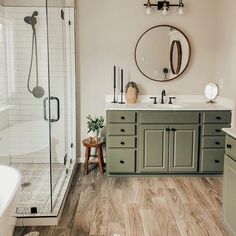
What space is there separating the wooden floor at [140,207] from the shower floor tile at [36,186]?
19 centimetres

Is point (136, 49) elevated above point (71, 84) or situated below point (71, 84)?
above

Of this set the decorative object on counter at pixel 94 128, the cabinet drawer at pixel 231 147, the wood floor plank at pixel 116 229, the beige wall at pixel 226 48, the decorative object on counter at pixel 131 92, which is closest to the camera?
the cabinet drawer at pixel 231 147

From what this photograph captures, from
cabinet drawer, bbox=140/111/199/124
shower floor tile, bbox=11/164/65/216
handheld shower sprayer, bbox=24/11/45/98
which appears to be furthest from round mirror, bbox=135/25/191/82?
shower floor tile, bbox=11/164/65/216

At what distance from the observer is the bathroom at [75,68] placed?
3527mm

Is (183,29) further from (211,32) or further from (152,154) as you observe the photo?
(152,154)

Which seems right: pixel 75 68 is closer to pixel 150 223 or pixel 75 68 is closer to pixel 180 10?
pixel 180 10

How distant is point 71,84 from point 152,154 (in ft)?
4.94

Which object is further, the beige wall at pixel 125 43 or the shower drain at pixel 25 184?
the beige wall at pixel 125 43

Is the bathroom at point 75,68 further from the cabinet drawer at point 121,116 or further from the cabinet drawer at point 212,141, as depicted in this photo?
the cabinet drawer at point 121,116

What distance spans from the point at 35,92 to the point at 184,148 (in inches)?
78.4

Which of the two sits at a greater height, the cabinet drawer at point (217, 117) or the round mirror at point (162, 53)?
the round mirror at point (162, 53)

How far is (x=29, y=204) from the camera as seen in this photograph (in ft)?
9.56

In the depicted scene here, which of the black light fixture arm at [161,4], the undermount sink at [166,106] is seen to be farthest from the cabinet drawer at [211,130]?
the black light fixture arm at [161,4]

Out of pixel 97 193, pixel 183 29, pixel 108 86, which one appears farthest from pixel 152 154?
pixel 183 29
